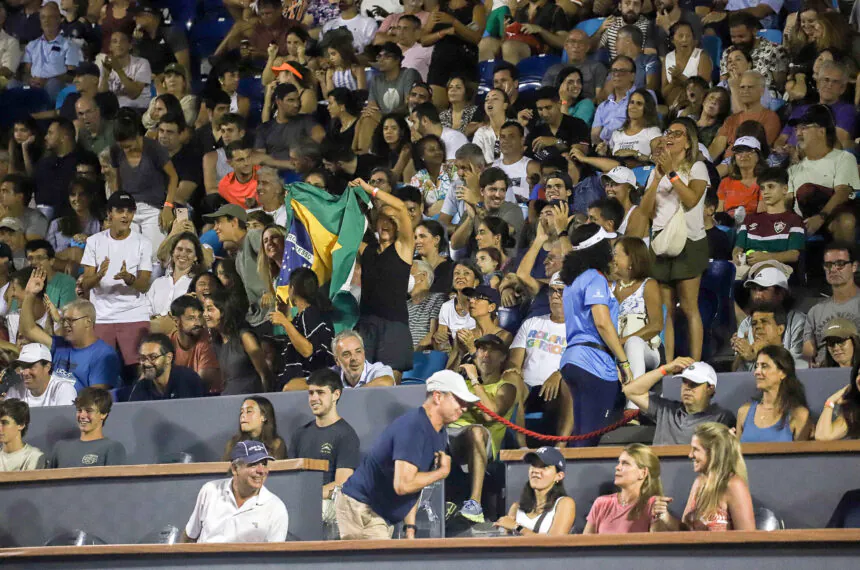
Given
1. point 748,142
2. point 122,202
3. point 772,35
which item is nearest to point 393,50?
point 122,202

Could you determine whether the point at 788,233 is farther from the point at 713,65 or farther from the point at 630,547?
the point at 630,547

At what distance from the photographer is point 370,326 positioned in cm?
824

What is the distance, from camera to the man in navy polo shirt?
5.99 m

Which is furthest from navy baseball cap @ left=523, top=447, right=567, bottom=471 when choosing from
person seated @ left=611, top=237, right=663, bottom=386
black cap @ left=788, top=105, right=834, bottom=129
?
black cap @ left=788, top=105, right=834, bottom=129

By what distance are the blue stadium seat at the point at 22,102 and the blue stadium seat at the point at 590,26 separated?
552cm

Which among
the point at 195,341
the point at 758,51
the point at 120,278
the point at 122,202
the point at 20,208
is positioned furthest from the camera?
the point at 20,208

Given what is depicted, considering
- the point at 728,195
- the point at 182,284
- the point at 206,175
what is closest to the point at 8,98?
the point at 206,175

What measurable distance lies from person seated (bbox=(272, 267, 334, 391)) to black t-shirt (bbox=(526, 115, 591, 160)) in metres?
2.78

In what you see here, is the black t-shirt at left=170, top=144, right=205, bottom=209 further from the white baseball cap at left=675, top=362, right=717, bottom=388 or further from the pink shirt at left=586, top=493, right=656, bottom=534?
the pink shirt at left=586, top=493, right=656, bottom=534

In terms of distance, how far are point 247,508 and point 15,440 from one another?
2.23m

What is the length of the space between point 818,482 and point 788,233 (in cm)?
262

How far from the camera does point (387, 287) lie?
8.34 meters

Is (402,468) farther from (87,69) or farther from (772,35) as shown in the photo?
(87,69)

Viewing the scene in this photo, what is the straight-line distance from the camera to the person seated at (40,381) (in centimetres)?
863
